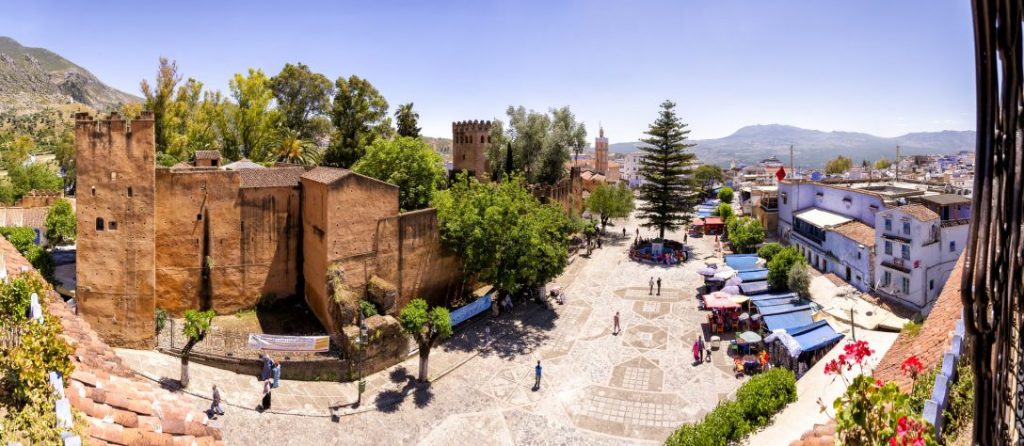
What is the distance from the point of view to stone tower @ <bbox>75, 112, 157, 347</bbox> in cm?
1809

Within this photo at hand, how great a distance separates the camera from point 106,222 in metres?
18.4

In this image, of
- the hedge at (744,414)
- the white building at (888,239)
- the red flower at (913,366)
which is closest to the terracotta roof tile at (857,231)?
the white building at (888,239)

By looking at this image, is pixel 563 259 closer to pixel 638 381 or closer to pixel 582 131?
pixel 638 381

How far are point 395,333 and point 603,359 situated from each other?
7.32 m

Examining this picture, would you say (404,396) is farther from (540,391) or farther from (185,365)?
(185,365)

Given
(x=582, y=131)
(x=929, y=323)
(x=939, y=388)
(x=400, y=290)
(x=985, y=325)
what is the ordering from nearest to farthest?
(x=985, y=325) < (x=939, y=388) < (x=929, y=323) < (x=400, y=290) < (x=582, y=131)

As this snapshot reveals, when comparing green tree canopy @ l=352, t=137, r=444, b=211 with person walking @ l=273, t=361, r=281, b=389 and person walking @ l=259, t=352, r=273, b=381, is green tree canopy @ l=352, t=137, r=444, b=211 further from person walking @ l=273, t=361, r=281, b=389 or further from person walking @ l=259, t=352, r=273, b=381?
person walking @ l=273, t=361, r=281, b=389

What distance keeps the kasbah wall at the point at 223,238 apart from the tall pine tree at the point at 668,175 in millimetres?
18922

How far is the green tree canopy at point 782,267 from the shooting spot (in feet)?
80.2

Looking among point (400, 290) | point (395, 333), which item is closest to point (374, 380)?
point (395, 333)

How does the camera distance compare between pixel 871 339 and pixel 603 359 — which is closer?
pixel 871 339

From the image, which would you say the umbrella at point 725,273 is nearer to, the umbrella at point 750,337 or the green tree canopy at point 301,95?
the umbrella at point 750,337

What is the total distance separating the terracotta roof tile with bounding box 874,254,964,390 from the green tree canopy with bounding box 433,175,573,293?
13.6m

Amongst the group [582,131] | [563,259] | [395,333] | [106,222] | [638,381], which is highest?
[582,131]
